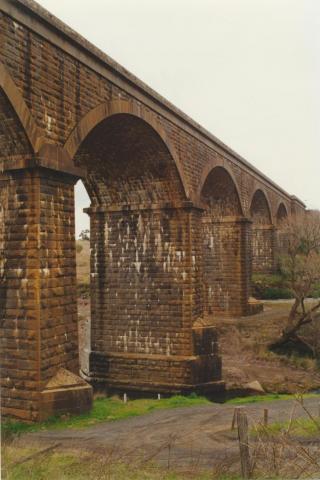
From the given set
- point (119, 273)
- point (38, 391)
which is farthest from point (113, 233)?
point (38, 391)

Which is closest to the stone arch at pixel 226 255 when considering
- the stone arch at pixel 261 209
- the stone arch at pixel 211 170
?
the stone arch at pixel 211 170

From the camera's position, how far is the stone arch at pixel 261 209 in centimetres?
3395

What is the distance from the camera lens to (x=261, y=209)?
36.8 metres

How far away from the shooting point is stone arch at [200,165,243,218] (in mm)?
22781

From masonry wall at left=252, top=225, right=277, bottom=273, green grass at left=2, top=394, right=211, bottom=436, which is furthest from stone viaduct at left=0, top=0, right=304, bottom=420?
masonry wall at left=252, top=225, right=277, bottom=273

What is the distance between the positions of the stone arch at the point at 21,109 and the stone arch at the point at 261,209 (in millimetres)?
25199

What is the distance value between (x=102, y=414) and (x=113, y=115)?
721 centimetres

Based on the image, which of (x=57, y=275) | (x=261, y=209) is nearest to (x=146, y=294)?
(x=57, y=275)

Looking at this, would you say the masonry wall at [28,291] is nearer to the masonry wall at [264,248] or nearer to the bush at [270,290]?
the bush at [270,290]

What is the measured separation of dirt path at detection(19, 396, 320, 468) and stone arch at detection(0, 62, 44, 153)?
5415mm

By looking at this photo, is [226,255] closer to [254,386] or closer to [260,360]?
[260,360]

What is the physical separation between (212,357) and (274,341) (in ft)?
20.4

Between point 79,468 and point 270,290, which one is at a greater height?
point 270,290

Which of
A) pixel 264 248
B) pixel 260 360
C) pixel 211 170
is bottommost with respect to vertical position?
pixel 260 360
